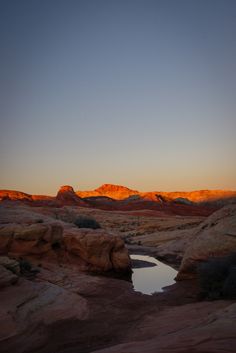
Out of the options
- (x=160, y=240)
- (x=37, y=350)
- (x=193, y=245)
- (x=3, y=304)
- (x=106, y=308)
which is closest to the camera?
(x=37, y=350)

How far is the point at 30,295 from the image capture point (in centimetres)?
1043

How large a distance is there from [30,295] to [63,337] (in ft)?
7.08

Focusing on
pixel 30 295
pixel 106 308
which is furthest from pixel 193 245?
pixel 30 295

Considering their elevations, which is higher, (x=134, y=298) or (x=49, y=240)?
(x=49, y=240)

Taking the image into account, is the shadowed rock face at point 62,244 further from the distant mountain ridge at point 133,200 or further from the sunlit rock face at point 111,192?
the sunlit rock face at point 111,192

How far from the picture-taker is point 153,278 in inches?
661

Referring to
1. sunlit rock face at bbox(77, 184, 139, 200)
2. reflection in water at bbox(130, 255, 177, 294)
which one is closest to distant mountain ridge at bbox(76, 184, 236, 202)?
sunlit rock face at bbox(77, 184, 139, 200)

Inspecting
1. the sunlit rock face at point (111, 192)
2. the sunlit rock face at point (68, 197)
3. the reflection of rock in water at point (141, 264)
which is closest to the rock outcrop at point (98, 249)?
the reflection of rock in water at point (141, 264)

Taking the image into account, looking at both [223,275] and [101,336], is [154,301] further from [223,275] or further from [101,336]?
[101,336]

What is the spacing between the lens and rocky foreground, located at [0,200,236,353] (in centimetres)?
723

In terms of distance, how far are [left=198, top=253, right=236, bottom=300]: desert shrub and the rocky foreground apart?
51 cm

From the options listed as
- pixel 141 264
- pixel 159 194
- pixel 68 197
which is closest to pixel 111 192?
pixel 159 194

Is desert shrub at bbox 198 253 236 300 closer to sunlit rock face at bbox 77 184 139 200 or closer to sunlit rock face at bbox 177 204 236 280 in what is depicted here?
sunlit rock face at bbox 177 204 236 280

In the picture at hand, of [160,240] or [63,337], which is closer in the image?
[63,337]
